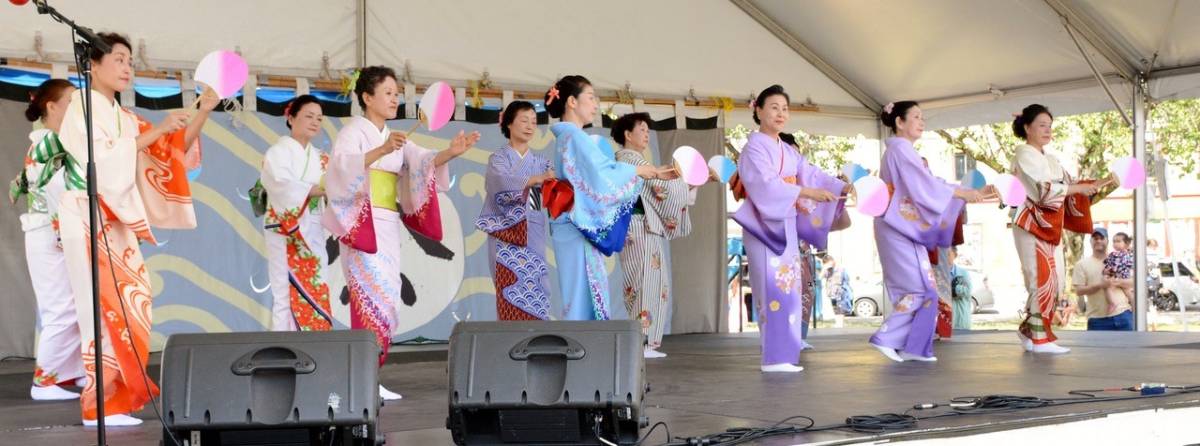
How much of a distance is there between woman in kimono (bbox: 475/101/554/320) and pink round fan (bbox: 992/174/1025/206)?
2251 mm

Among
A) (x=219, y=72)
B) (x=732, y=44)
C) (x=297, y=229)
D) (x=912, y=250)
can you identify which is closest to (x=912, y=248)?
(x=912, y=250)

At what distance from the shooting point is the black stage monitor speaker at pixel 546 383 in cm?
307

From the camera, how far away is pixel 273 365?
289 cm

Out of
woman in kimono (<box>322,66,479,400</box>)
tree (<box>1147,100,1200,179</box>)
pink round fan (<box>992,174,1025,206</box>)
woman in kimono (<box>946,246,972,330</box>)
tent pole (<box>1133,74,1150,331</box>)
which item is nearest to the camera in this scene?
woman in kimono (<box>322,66,479,400</box>)

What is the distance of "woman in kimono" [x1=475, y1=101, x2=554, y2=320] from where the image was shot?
579 centimetres

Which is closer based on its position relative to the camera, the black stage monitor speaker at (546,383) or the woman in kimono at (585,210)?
the black stage monitor speaker at (546,383)

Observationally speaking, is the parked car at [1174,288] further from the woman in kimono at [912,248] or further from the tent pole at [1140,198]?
the woman in kimono at [912,248]

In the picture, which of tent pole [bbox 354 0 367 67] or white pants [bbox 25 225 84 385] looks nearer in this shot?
white pants [bbox 25 225 84 385]

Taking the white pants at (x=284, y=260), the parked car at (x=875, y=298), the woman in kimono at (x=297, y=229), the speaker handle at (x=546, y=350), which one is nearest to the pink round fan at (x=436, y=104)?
the woman in kimono at (x=297, y=229)

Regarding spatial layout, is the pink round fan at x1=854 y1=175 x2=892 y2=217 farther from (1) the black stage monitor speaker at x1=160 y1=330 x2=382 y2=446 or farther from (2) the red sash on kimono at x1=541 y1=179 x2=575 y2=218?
(1) the black stage monitor speaker at x1=160 y1=330 x2=382 y2=446

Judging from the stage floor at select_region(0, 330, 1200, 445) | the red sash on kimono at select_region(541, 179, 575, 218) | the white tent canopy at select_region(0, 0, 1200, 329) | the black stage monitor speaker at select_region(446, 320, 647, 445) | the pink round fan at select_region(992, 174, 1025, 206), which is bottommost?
the stage floor at select_region(0, 330, 1200, 445)

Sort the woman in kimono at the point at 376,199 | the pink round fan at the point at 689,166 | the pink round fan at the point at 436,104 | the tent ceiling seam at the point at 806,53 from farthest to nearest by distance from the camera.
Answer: the tent ceiling seam at the point at 806,53, the pink round fan at the point at 689,166, the pink round fan at the point at 436,104, the woman in kimono at the point at 376,199

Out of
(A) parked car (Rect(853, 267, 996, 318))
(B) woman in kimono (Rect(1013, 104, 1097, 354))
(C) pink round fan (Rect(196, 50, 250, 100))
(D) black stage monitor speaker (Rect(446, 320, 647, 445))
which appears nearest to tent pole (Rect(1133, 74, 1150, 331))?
(B) woman in kimono (Rect(1013, 104, 1097, 354))

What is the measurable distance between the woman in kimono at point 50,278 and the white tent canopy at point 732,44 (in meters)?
1.82
